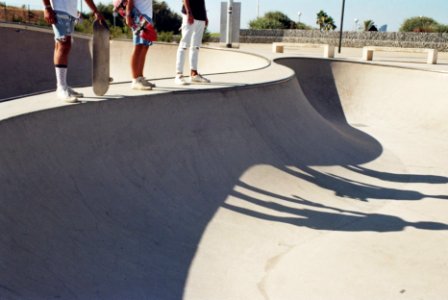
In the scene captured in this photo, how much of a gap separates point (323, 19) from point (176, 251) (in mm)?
59179

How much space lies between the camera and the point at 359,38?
39312 mm

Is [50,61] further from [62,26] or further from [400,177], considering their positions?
[400,177]

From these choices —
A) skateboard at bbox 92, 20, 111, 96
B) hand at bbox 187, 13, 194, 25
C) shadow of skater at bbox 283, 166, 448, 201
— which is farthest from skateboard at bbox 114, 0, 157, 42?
shadow of skater at bbox 283, 166, 448, 201

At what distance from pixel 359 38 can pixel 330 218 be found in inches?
1424

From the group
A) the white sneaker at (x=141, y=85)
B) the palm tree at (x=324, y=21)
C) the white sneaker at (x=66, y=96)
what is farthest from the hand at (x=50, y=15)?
the palm tree at (x=324, y=21)

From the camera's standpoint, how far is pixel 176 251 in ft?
14.9

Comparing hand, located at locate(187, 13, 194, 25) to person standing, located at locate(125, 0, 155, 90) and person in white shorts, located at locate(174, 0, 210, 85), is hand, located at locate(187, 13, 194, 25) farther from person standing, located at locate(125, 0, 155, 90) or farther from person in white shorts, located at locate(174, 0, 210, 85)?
person standing, located at locate(125, 0, 155, 90)

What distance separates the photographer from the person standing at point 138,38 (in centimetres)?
614

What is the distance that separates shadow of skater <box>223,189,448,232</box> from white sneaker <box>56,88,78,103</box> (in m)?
2.01

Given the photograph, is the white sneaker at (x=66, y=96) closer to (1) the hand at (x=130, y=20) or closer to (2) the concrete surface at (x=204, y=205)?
(2) the concrete surface at (x=204, y=205)

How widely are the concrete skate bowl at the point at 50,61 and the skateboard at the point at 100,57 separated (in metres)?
8.58

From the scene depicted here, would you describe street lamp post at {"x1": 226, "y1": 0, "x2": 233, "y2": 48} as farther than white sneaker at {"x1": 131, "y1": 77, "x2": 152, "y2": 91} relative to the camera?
Yes

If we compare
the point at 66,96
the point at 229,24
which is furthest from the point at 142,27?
the point at 229,24

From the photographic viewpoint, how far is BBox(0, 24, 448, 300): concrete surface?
3.88 metres
